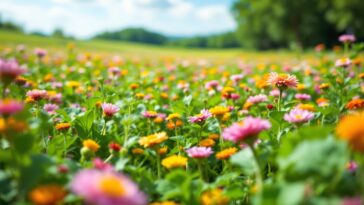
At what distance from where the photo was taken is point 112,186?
2.71ft

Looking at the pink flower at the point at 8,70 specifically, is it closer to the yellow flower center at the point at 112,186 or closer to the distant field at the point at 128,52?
Result: the yellow flower center at the point at 112,186

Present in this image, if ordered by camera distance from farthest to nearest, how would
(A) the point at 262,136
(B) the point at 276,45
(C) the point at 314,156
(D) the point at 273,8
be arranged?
(B) the point at 276,45 < (D) the point at 273,8 < (A) the point at 262,136 < (C) the point at 314,156

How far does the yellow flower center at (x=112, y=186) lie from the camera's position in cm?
80

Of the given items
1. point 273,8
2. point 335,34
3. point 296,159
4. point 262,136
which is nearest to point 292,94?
point 262,136

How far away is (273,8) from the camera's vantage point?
2631 cm

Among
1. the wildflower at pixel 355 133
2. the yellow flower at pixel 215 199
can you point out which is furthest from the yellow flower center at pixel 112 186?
the wildflower at pixel 355 133

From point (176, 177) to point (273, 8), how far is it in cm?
2667

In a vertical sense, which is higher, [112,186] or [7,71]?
[7,71]

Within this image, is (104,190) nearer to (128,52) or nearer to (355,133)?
(355,133)

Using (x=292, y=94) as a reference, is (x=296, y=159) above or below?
above

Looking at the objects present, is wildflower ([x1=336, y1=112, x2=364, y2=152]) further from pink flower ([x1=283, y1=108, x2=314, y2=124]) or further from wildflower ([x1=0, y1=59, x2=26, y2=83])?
wildflower ([x1=0, y1=59, x2=26, y2=83])

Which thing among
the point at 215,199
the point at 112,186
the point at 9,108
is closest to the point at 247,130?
the point at 215,199

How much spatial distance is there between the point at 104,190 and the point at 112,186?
0.09ft

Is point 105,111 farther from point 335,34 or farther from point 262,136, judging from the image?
point 335,34
